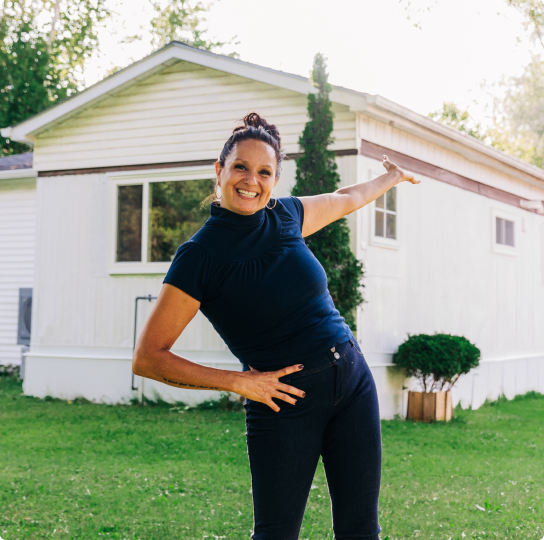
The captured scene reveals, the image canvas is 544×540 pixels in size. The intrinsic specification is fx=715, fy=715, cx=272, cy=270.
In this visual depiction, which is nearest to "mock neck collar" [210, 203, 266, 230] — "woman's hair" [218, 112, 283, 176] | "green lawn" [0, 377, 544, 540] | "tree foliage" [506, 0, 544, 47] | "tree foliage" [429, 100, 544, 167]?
"woman's hair" [218, 112, 283, 176]

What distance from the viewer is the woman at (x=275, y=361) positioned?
87.9 inches

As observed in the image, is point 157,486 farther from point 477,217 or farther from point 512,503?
point 477,217

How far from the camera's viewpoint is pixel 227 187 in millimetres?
2412

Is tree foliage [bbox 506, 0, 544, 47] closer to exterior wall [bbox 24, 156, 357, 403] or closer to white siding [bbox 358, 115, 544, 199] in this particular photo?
white siding [bbox 358, 115, 544, 199]

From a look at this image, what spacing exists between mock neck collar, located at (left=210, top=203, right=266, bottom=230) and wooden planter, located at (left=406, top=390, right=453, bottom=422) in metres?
6.92

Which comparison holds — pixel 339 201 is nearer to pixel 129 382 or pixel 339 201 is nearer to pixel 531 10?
pixel 129 382

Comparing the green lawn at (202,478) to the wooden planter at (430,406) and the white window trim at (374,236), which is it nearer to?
the wooden planter at (430,406)

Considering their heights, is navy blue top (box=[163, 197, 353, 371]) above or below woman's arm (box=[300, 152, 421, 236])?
below

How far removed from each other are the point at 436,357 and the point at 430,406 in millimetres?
655

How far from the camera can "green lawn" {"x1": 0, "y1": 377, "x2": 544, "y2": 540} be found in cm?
459

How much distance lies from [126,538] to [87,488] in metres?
1.15

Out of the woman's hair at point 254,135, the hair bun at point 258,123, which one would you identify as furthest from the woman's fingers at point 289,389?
the hair bun at point 258,123

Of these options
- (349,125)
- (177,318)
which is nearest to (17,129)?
(349,125)

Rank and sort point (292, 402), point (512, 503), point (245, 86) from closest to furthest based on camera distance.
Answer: point (292, 402) → point (512, 503) → point (245, 86)
